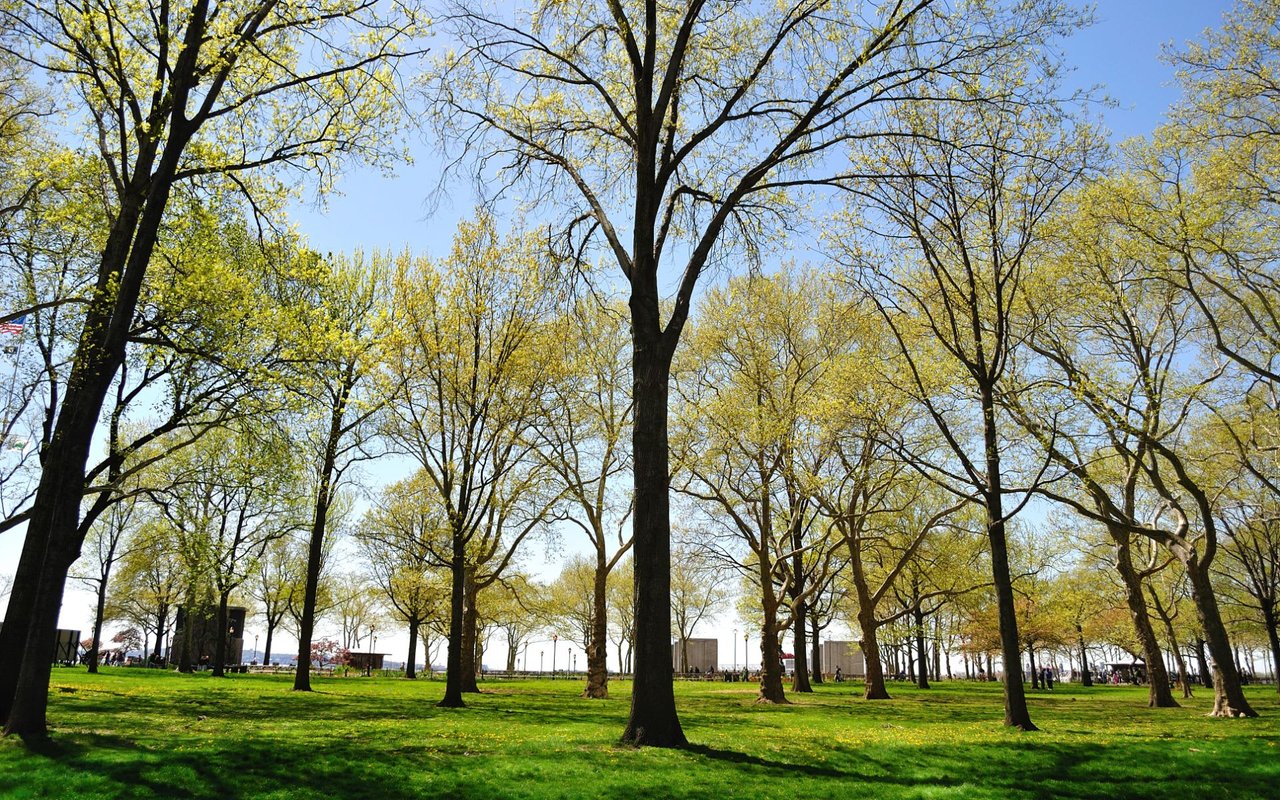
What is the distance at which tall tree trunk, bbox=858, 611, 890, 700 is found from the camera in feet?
81.4

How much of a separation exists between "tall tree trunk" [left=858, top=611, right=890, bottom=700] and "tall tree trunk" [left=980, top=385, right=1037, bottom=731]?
10.1 m

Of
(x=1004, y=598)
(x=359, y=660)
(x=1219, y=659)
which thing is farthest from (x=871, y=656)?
(x=359, y=660)

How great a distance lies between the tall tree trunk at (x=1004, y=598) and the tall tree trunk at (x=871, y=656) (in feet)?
33.3

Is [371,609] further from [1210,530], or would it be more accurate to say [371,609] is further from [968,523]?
[1210,530]

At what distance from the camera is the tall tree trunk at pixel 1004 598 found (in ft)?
46.0

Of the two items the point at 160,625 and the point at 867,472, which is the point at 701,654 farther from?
the point at 867,472

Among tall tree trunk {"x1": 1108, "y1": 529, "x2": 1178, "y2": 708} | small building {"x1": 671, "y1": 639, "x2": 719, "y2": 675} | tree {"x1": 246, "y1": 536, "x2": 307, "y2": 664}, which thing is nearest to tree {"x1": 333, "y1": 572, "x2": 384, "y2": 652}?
tree {"x1": 246, "y1": 536, "x2": 307, "y2": 664}

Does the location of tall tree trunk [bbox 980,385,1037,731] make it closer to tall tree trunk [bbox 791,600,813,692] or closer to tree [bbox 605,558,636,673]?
tall tree trunk [bbox 791,600,813,692]

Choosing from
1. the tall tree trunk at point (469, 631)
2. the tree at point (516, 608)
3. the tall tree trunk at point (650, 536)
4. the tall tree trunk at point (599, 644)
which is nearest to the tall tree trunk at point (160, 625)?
the tree at point (516, 608)

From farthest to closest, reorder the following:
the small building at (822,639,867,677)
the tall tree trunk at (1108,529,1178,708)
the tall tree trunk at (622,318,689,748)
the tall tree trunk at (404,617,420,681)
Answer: the small building at (822,639,867,677) → the tall tree trunk at (404,617,420,681) → the tall tree trunk at (1108,529,1178,708) → the tall tree trunk at (622,318,689,748)

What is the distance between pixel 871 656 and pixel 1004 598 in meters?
12.5

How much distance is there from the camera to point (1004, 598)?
1445cm

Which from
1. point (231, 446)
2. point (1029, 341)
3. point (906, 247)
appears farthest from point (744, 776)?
point (231, 446)

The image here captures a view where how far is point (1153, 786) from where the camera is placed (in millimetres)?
8430
